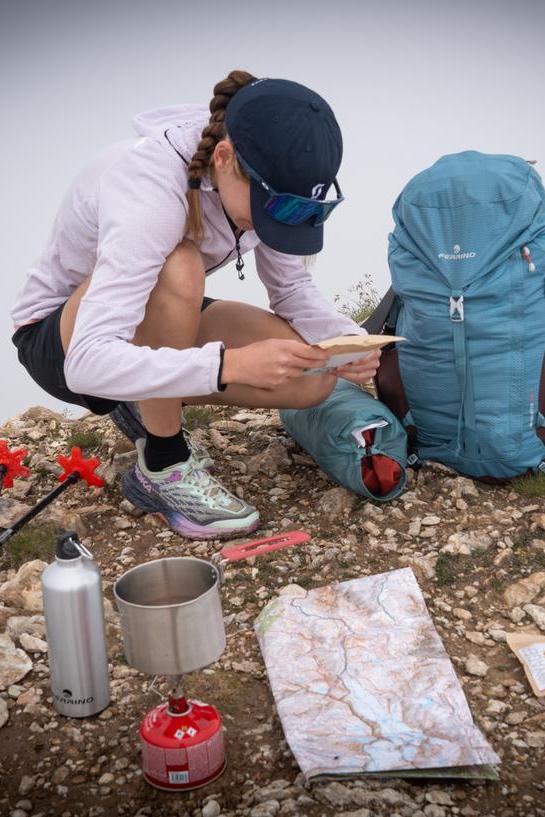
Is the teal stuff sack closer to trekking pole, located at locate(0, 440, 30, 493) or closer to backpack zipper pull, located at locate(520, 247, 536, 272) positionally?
backpack zipper pull, located at locate(520, 247, 536, 272)

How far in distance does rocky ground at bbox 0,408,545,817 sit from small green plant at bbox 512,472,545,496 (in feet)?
0.07

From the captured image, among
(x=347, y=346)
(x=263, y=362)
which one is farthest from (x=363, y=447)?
(x=263, y=362)

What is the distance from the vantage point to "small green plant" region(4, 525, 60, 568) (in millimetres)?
2947

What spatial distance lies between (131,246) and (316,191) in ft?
1.64

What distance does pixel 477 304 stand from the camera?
3.09 metres

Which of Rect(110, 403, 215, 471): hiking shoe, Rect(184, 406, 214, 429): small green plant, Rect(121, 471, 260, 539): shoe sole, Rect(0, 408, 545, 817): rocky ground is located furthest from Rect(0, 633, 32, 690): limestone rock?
Rect(184, 406, 214, 429): small green plant

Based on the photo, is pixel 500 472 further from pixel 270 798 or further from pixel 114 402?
pixel 270 798

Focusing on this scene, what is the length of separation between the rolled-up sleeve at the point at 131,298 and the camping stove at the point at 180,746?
799mm

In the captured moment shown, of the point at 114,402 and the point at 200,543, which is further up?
the point at 114,402

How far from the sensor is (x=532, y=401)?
10.3 feet

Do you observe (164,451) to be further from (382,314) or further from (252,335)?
(382,314)

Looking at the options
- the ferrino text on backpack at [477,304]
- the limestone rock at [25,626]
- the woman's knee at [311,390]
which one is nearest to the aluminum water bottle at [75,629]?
the limestone rock at [25,626]

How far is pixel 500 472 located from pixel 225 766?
1.58m

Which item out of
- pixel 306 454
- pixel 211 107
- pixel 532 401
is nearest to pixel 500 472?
pixel 532 401
